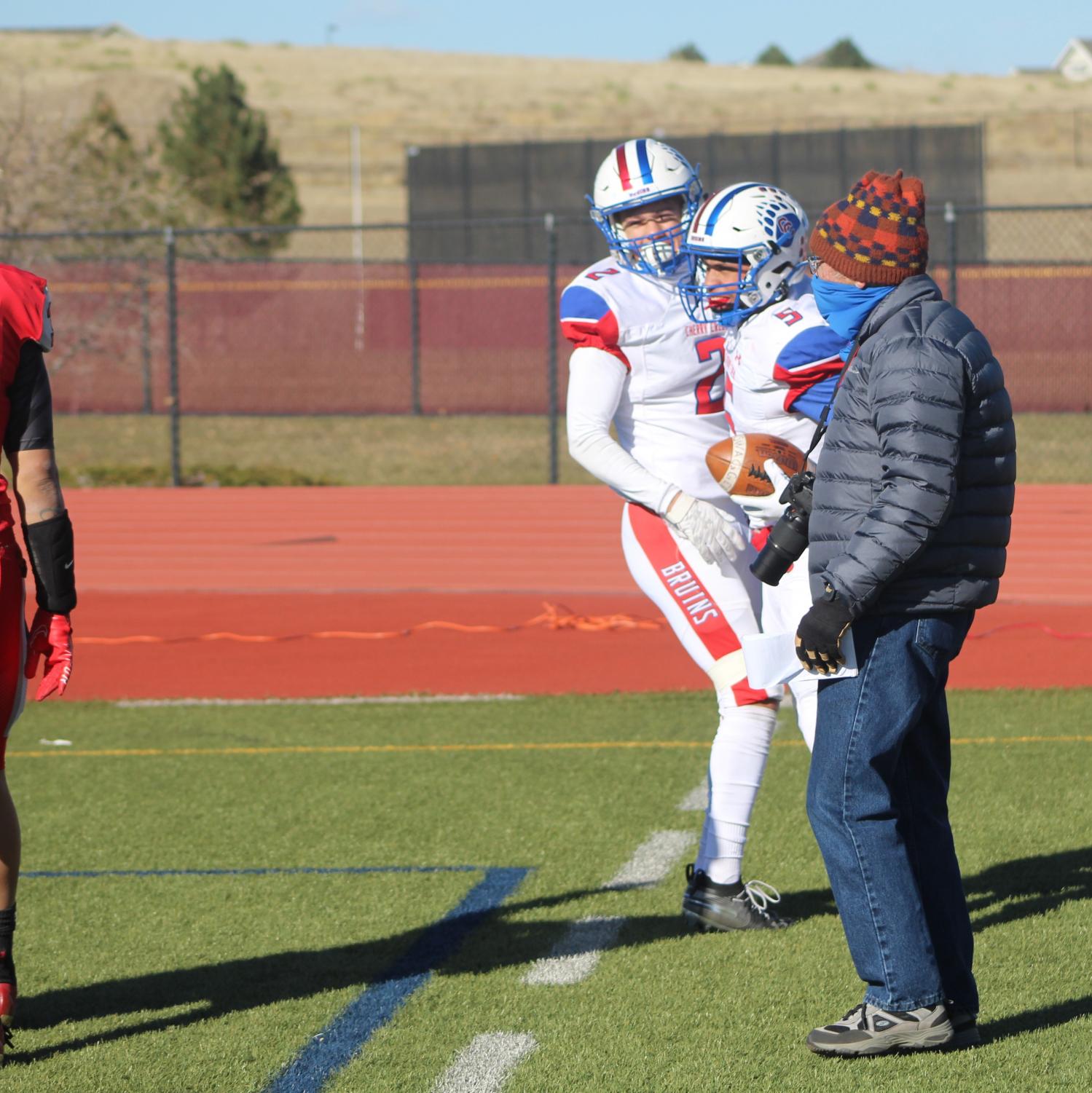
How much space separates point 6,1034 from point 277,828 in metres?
2.00

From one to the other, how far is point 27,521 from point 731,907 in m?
2.16

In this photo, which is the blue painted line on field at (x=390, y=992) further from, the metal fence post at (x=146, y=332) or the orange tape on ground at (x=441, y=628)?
the metal fence post at (x=146, y=332)

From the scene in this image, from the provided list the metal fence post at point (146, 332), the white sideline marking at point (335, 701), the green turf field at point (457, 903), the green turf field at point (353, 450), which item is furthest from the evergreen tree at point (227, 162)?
the green turf field at point (457, 903)

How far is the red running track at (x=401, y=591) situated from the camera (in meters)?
8.55

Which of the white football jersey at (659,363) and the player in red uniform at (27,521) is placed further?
the white football jersey at (659,363)

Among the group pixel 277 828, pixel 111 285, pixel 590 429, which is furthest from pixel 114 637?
pixel 111 285

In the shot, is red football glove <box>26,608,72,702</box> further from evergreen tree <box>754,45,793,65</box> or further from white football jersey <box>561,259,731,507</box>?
evergreen tree <box>754,45,793,65</box>

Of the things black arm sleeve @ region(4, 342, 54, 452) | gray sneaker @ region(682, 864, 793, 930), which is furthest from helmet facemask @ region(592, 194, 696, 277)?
black arm sleeve @ region(4, 342, 54, 452)

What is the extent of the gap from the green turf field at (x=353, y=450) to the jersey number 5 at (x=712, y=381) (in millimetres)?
12025

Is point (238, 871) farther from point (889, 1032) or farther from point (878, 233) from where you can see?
point (878, 233)

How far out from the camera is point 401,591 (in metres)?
11.8

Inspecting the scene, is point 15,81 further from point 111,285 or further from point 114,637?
point 114,637

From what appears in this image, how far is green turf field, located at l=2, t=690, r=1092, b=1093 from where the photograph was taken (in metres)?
3.56

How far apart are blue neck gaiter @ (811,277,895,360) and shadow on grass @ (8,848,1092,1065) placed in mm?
1622
